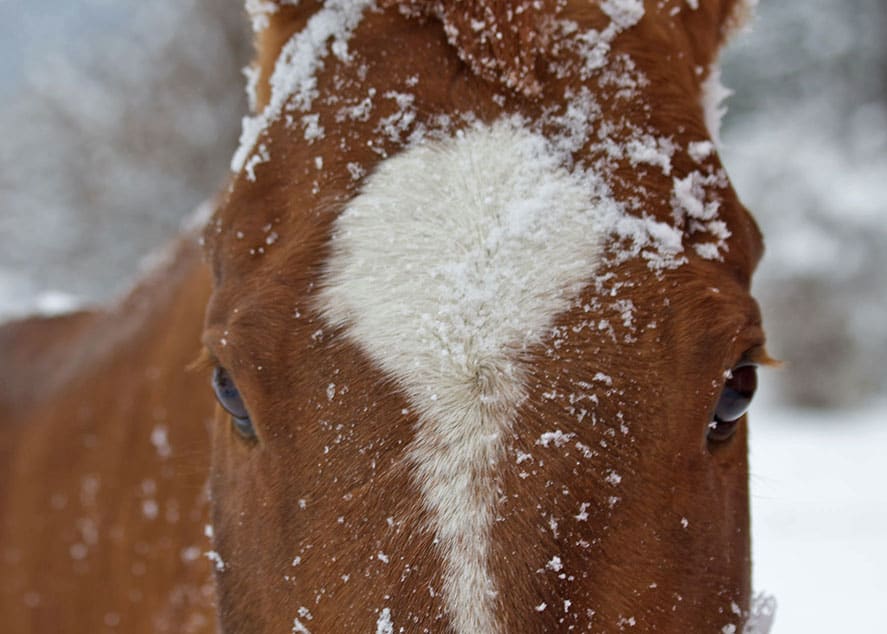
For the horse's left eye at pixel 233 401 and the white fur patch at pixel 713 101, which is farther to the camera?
the white fur patch at pixel 713 101

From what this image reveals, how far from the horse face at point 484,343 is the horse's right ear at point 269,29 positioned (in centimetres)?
17

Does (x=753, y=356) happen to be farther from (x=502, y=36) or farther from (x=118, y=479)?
(x=118, y=479)

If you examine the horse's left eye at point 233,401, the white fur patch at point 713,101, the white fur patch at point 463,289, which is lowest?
the horse's left eye at point 233,401

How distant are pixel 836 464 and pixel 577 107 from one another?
8208 millimetres

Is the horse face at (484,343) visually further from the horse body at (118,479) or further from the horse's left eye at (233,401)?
the horse body at (118,479)

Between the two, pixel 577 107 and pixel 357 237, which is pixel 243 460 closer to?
pixel 357 237

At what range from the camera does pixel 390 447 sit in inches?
45.6

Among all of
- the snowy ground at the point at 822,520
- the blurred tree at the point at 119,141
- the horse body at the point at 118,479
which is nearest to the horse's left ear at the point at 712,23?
the horse body at the point at 118,479

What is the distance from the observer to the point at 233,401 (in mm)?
1427

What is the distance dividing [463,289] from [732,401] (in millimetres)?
498

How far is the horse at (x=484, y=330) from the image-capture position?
44.1 inches

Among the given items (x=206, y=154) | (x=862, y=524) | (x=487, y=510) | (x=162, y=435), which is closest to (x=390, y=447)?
(x=487, y=510)

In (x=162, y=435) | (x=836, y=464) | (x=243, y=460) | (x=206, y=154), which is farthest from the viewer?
(x=206, y=154)

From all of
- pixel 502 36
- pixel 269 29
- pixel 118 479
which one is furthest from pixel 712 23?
pixel 118 479
